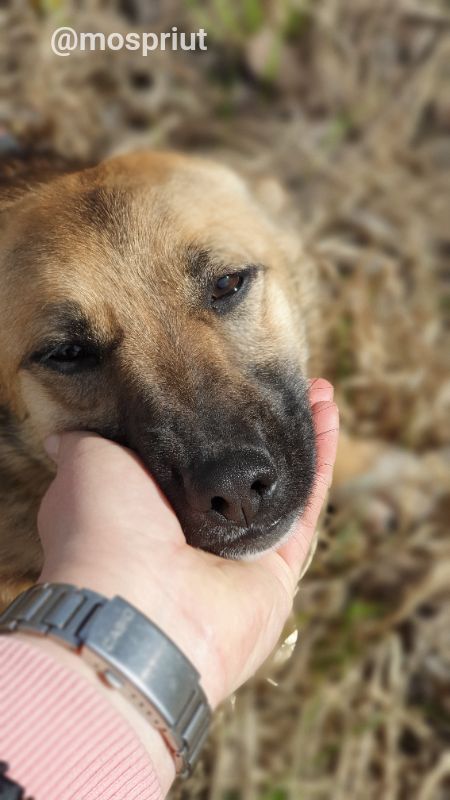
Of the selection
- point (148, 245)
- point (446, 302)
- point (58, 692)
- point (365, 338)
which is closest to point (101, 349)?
point (148, 245)

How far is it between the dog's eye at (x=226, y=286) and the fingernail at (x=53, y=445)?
0.62m

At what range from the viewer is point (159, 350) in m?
2.30

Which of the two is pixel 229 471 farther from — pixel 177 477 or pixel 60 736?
pixel 60 736

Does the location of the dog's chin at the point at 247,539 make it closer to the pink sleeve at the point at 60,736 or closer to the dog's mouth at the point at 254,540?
the dog's mouth at the point at 254,540

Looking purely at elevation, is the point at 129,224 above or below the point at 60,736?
above

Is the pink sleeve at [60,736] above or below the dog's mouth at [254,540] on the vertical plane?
below

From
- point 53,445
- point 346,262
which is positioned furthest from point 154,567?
point 346,262

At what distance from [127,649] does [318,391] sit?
1.25 m

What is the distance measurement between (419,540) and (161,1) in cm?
367

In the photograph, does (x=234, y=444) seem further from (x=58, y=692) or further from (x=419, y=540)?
(x=419, y=540)

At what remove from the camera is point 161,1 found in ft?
16.7

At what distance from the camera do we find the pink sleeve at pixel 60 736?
1.57 m

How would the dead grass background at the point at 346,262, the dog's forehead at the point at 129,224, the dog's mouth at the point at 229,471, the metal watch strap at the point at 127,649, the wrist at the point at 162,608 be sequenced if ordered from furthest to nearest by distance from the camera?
the dead grass background at the point at 346,262 < the dog's forehead at the point at 129,224 < the dog's mouth at the point at 229,471 < the wrist at the point at 162,608 < the metal watch strap at the point at 127,649

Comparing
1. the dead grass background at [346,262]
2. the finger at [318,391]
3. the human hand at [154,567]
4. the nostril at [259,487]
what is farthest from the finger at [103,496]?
the dead grass background at [346,262]
